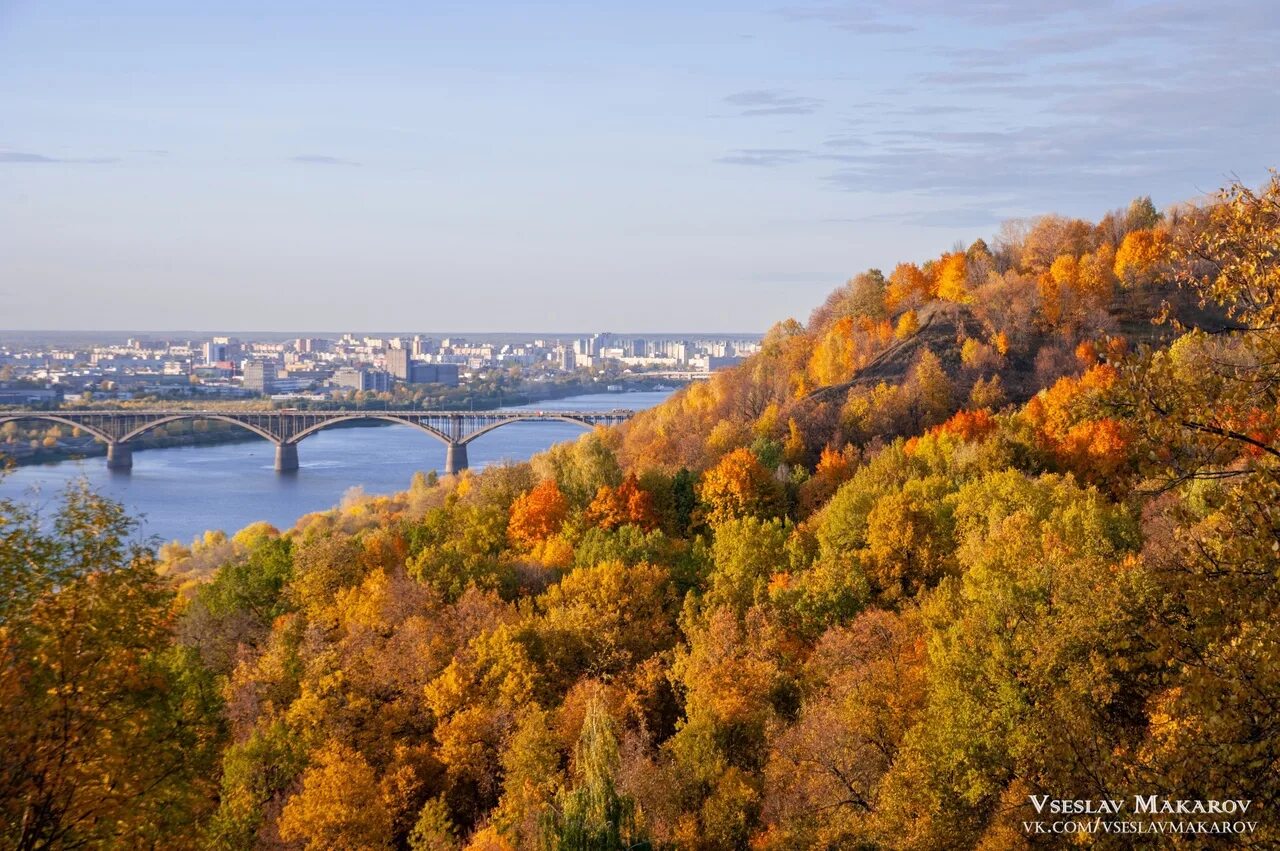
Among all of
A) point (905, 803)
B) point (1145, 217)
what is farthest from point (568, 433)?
point (905, 803)

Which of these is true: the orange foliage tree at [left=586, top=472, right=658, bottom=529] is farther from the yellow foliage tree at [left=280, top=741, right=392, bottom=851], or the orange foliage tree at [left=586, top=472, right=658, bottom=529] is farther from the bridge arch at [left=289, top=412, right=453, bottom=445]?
the bridge arch at [left=289, top=412, right=453, bottom=445]

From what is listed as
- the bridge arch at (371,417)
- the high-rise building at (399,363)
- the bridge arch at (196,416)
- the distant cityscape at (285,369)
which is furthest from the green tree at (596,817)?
the high-rise building at (399,363)

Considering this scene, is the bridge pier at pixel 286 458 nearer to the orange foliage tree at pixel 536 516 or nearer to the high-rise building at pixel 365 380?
the orange foliage tree at pixel 536 516

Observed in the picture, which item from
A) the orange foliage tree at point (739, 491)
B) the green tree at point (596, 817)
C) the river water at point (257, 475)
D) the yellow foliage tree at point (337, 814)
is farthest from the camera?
the river water at point (257, 475)

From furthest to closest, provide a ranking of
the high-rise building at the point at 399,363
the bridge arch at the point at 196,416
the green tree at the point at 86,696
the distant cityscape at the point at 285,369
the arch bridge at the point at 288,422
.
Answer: the high-rise building at the point at 399,363 < the distant cityscape at the point at 285,369 < the bridge arch at the point at 196,416 < the arch bridge at the point at 288,422 < the green tree at the point at 86,696

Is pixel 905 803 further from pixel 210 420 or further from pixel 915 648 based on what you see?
pixel 210 420

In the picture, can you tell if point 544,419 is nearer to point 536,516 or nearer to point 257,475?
point 257,475

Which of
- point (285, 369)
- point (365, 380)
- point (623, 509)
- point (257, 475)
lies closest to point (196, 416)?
point (257, 475)

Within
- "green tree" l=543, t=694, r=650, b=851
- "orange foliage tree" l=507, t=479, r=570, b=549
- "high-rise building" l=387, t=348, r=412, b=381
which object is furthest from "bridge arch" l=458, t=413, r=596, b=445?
"high-rise building" l=387, t=348, r=412, b=381
